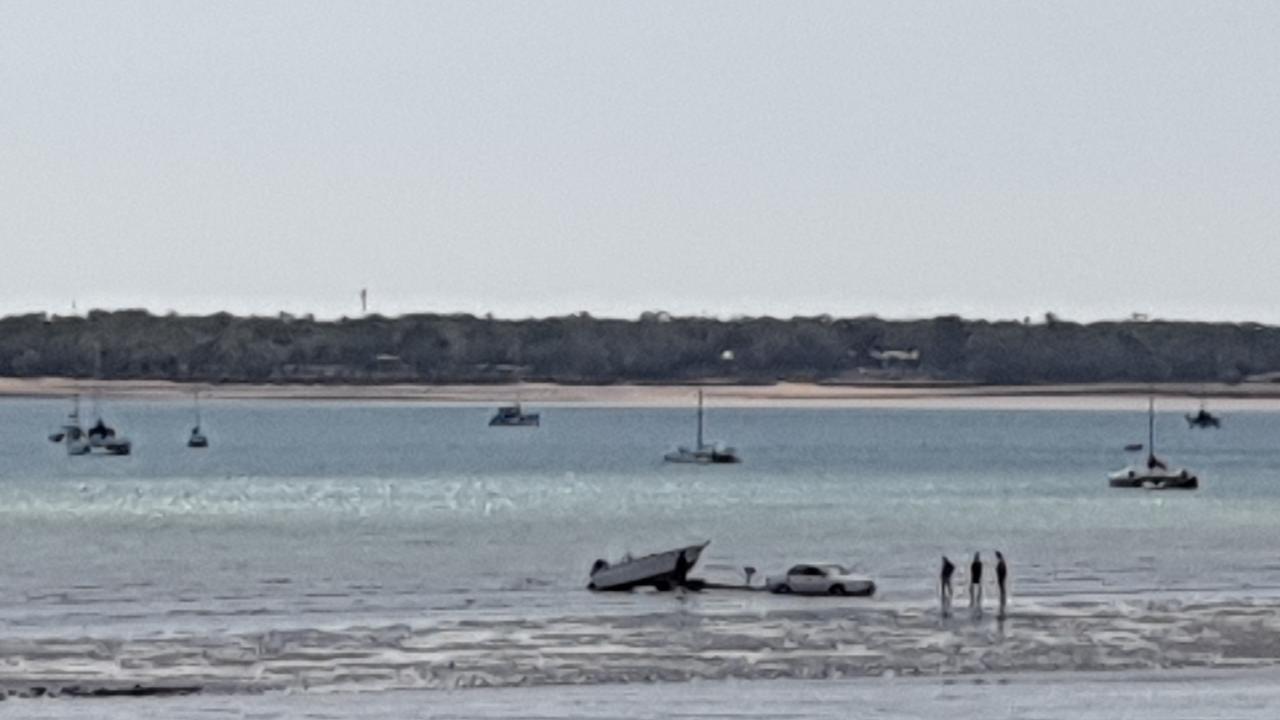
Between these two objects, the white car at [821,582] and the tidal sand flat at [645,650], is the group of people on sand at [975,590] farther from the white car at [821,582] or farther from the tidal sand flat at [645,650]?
the white car at [821,582]

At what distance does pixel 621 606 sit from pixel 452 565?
18.7 metres

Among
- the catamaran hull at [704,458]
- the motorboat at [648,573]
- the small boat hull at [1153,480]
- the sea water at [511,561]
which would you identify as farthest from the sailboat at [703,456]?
the motorboat at [648,573]

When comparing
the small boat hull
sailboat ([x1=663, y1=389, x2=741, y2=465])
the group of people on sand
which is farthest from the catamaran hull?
the group of people on sand

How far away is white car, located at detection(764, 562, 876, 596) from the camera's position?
73.2 metres

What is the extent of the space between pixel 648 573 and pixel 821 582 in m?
4.68

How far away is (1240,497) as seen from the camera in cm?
14375

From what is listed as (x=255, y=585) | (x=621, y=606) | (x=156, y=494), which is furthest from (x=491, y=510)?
→ (x=621, y=606)

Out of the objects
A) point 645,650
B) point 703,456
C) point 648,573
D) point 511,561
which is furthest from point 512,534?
point 703,456

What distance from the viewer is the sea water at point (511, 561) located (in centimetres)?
5750

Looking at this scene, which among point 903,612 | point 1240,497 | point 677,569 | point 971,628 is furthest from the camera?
point 1240,497

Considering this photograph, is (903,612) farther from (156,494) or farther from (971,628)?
(156,494)

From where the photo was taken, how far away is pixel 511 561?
90688 millimetres

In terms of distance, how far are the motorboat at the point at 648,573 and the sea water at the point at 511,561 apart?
0.66 meters

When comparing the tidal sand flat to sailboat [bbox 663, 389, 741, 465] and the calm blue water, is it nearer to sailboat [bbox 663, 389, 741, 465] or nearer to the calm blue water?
the calm blue water
